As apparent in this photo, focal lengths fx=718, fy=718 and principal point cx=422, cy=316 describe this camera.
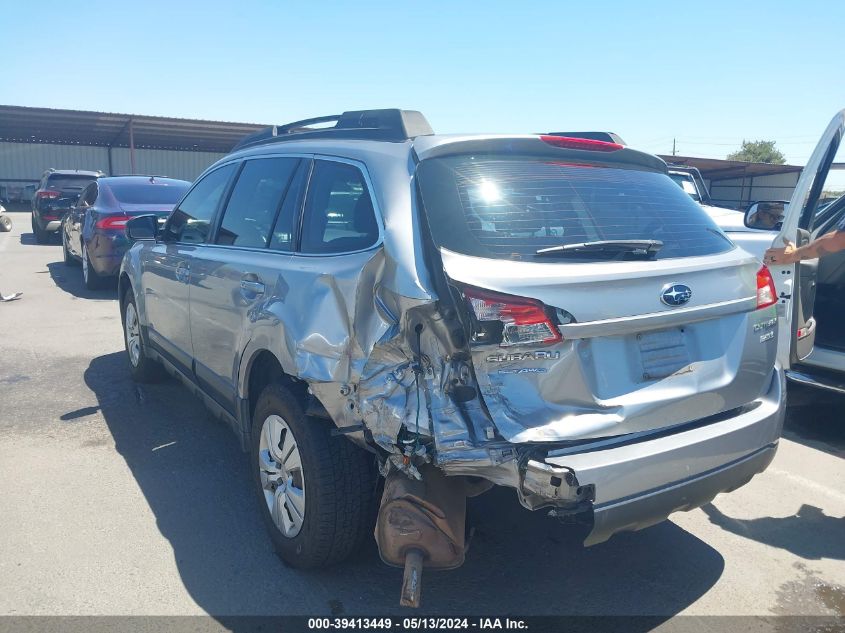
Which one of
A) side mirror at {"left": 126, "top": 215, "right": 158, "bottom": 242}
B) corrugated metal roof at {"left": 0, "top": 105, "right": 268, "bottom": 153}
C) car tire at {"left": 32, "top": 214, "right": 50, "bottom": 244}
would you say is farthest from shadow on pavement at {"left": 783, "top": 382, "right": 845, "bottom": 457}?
corrugated metal roof at {"left": 0, "top": 105, "right": 268, "bottom": 153}

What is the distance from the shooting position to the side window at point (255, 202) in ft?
12.2

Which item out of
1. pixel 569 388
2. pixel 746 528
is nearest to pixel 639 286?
pixel 569 388

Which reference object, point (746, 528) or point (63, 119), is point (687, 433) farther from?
point (63, 119)

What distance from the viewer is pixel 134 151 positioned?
37.6m

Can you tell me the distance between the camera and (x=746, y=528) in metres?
3.80

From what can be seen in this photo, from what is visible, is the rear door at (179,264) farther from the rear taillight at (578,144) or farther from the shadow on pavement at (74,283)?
the shadow on pavement at (74,283)

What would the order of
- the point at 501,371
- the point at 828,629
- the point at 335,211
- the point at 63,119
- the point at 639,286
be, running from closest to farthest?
the point at 501,371, the point at 639,286, the point at 828,629, the point at 335,211, the point at 63,119

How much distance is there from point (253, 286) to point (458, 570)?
1.67 metres

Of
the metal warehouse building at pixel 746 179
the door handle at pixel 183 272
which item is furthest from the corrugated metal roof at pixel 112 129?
the door handle at pixel 183 272

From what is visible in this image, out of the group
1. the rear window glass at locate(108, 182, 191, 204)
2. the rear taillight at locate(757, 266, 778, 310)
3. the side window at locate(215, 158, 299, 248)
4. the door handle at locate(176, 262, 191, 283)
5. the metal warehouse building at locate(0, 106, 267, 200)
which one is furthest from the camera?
the metal warehouse building at locate(0, 106, 267, 200)

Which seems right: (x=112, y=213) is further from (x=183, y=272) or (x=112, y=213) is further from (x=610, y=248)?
(x=610, y=248)

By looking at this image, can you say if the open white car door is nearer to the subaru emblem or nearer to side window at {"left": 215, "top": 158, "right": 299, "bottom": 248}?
the subaru emblem

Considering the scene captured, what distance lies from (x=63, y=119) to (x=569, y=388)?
32.0 meters

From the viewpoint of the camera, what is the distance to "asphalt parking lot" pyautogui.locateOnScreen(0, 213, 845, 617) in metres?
3.07
